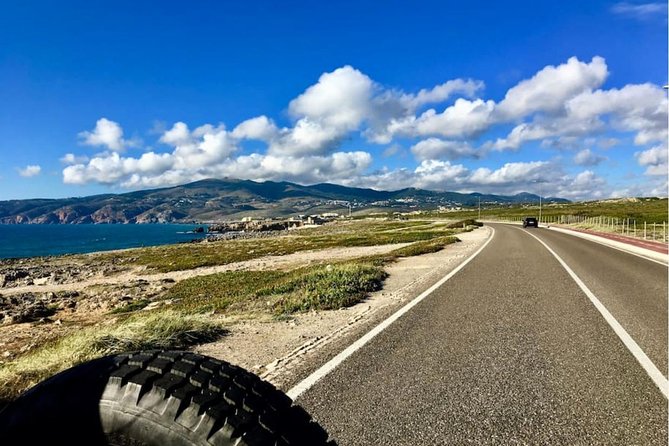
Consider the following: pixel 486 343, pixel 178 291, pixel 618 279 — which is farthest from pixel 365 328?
pixel 178 291

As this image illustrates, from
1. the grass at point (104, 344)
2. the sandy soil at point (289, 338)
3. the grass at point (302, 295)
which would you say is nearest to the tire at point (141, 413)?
the sandy soil at point (289, 338)

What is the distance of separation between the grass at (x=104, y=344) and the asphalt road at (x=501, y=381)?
3.23 m

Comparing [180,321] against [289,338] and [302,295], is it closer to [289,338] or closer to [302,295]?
[289,338]

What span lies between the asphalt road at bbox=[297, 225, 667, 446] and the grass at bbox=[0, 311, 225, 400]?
3234 mm

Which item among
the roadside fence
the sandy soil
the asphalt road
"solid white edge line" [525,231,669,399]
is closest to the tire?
the asphalt road

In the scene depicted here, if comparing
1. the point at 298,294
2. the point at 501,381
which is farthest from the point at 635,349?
the point at 298,294

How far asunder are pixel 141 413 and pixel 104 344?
552cm

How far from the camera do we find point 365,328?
7938 mm

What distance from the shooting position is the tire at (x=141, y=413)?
7.42ft

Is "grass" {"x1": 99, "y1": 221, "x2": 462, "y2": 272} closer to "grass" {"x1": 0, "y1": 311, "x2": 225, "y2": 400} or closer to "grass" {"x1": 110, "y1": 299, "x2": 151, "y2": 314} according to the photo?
"grass" {"x1": 110, "y1": 299, "x2": 151, "y2": 314}

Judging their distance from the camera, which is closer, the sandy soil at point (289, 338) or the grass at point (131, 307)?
the sandy soil at point (289, 338)

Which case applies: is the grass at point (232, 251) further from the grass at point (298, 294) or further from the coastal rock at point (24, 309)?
the grass at point (298, 294)

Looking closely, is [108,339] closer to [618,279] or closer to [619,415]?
[619,415]

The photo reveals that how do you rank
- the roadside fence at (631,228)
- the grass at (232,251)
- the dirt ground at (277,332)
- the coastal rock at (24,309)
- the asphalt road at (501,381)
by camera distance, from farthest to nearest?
1. the roadside fence at (631,228)
2. the grass at (232,251)
3. the coastal rock at (24,309)
4. the dirt ground at (277,332)
5. the asphalt road at (501,381)
